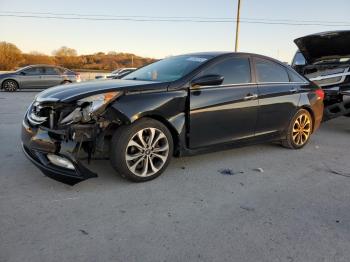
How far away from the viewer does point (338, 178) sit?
433 centimetres

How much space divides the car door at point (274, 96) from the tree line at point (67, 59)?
41.6 metres

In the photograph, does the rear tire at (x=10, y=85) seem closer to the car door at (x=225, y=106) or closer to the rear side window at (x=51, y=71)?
the rear side window at (x=51, y=71)

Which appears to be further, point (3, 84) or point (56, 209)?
point (3, 84)

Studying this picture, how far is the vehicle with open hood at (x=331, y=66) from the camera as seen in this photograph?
6.76m

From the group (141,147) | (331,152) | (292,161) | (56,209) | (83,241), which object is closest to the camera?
(83,241)

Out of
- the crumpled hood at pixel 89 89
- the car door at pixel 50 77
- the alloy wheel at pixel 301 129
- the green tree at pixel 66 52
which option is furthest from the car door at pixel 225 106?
the green tree at pixel 66 52

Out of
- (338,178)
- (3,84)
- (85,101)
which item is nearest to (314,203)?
(338,178)

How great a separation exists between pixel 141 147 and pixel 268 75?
8.05 feet

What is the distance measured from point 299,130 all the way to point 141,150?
3053mm

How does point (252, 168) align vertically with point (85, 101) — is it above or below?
below

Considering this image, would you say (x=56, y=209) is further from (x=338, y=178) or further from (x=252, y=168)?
(x=338, y=178)

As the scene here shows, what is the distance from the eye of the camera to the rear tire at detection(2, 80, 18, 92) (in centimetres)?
1661

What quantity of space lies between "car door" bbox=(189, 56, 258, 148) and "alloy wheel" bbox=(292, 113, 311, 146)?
112cm

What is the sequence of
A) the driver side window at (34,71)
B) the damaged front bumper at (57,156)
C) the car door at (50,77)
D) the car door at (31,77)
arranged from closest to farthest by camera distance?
1. the damaged front bumper at (57,156)
2. the car door at (31,77)
3. the driver side window at (34,71)
4. the car door at (50,77)
